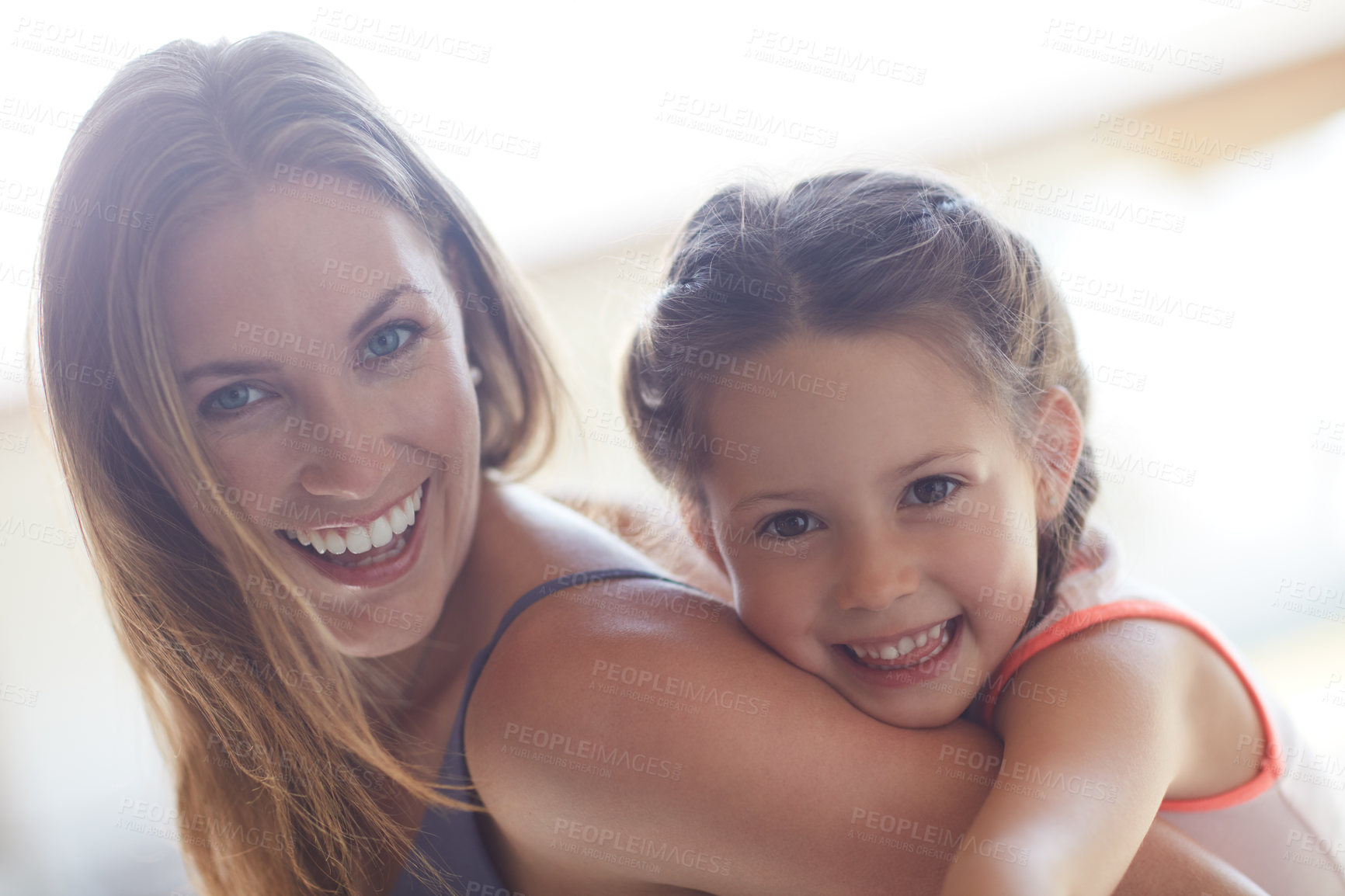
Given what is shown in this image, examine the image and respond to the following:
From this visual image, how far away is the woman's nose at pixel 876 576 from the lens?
0.92 meters

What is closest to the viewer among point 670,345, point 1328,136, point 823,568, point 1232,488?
point 823,568

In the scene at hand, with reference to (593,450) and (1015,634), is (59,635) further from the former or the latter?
(1015,634)

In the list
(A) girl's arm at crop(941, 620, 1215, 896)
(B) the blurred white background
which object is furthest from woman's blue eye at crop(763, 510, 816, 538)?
(B) the blurred white background

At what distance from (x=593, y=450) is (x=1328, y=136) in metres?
2.04

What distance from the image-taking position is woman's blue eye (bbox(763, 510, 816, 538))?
0.98 metres

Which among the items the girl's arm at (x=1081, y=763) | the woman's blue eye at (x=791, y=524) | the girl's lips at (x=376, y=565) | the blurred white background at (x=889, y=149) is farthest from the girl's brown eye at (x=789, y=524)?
the blurred white background at (x=889, y=149)

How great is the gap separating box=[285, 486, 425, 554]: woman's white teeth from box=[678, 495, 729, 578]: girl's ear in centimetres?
30

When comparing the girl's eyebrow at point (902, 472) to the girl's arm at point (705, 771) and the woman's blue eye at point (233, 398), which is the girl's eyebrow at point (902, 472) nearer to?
the girl's arm at point (705, 771)

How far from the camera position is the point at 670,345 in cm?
107

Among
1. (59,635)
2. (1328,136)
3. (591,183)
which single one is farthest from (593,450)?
(1328,136)

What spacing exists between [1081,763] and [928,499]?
0.86ft

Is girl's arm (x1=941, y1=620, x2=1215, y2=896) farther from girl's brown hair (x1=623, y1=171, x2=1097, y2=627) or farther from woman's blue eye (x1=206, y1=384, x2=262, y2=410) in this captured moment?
woman's blue eye (x1=206, y1=384, x2=262, y2=410)

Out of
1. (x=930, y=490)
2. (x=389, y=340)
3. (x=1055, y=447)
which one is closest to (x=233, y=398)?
(x=389, y=340)

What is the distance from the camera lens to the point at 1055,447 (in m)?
1.07
